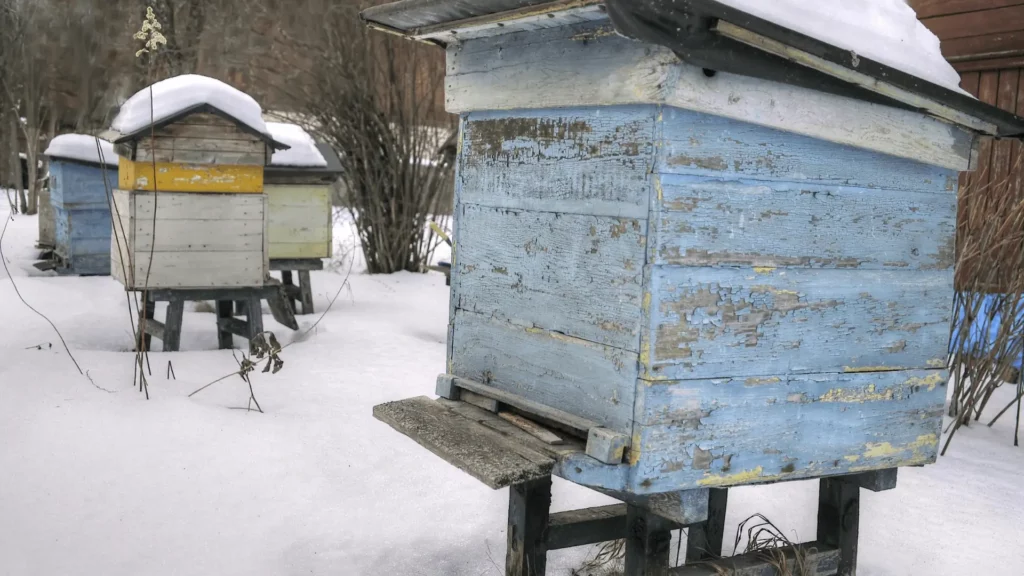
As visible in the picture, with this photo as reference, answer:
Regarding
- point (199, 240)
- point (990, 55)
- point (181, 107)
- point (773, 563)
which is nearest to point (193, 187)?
point (199, 240)

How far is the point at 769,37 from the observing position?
1.82 meters

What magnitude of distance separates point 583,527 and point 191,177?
11.6 feet

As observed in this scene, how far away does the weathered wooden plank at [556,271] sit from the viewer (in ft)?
6.32

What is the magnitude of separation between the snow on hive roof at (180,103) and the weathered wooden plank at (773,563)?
3.84 m

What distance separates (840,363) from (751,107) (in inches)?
26.6

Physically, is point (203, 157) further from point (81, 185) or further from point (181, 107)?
point (81, 185)

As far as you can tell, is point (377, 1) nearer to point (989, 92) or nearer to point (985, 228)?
point (989, 92)

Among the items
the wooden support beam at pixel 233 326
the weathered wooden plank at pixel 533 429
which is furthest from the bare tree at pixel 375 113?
the weathered wooden plank at pixel 533 429

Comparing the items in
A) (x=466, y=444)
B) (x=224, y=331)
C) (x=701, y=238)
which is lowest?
(x=224, y=331)

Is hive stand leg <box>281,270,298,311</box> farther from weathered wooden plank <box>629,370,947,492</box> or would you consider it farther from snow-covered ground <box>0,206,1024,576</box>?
Result: weathered wooden plank <box>629,370,947,492</box>

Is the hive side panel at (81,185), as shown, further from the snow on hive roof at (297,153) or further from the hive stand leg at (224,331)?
the hive stand leg at (224,331)

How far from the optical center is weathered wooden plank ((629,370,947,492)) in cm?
193

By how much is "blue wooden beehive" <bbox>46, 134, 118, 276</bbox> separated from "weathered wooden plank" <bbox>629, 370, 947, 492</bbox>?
701 cm

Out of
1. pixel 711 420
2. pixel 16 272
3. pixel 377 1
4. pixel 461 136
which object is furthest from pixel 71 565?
pixel 377 1
